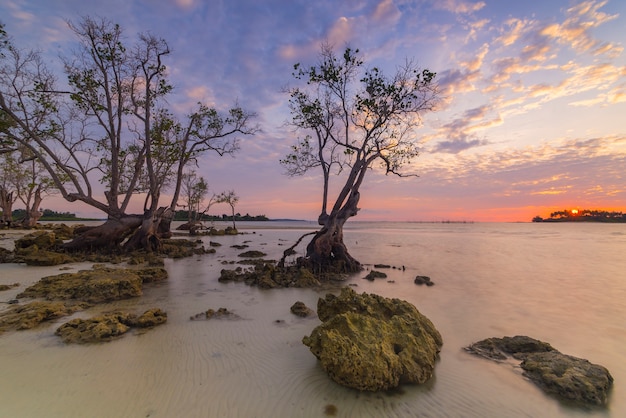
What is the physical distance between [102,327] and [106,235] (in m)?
13.7

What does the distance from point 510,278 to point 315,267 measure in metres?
Answer: 8.61

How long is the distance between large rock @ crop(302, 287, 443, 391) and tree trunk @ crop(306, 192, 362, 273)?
8402 millimetres

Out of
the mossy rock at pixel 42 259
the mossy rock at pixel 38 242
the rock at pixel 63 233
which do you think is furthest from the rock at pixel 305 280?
the rock at pixel 63 233

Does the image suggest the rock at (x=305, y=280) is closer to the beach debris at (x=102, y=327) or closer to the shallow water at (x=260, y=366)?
the shallow water at (x=260, y=366)

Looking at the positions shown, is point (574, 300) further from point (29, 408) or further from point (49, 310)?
point (49, 310)

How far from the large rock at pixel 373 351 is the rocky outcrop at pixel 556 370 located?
4.08 feet

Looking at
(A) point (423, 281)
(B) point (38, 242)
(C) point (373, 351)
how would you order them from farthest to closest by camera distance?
(B) point (38, 242), (A) point (423, 281), (C) point (373, 351)

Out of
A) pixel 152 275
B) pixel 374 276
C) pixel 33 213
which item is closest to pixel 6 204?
pixel 33 213

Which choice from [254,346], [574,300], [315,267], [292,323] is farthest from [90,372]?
[574,300]

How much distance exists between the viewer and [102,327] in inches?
218

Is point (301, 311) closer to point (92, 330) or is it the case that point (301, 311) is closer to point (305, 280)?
point (305, 280)

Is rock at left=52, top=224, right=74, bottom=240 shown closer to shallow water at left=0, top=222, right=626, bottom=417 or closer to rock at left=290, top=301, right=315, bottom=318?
shallow water at left=0, top=222, right=626, bottom=417

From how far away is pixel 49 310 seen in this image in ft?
21.0

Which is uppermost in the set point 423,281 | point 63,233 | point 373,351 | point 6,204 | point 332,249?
point 6,204
